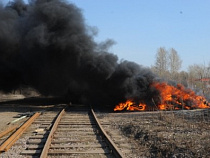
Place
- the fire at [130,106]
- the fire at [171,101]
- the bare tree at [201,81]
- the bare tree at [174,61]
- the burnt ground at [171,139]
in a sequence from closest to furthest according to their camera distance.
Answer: the burnt ground at [171,139]
the fire at [171,101]
the fire at [130,106]
the bare tree at [201,81]
the bare tree at [174,61]

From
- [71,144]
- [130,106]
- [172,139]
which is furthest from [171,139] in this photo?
[130,106]

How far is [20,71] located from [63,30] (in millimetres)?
4443

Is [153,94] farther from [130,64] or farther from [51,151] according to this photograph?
[51,151]

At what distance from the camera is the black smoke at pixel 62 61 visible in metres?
17.6

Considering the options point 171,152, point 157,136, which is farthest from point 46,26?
point 171,152

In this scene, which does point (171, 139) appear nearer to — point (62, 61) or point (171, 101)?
point (171, 101)

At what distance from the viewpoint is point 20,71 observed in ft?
63.5

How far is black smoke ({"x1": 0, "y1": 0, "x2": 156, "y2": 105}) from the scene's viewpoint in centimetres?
1756

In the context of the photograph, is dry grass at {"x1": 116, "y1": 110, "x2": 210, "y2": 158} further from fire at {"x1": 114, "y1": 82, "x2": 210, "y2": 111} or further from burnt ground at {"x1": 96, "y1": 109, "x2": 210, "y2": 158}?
fire at {"x1": 114, "y1": 82, "x2": 210, "y2": 111}

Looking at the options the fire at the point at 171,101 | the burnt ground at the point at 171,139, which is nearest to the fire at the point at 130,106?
the fire at the point at 171,101

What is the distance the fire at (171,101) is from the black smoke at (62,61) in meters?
0.53

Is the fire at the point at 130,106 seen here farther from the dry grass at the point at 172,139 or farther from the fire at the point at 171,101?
the dry grass at the point at 172,139

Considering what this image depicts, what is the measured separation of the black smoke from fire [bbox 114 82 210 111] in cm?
53

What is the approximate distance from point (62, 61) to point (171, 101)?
8.03 m
